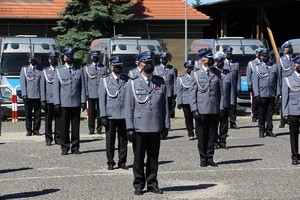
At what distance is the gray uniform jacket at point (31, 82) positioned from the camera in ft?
72.2

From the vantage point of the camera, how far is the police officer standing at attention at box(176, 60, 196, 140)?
20.7 metres

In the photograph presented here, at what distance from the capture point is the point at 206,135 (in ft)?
50.9

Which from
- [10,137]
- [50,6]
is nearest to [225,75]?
[10,137]

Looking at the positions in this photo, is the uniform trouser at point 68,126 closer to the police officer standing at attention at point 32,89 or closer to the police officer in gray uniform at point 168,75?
the police officer in gray uniform at point 168,75

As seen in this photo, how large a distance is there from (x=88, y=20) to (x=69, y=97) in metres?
24.3

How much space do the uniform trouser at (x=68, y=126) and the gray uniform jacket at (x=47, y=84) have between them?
1637 mm

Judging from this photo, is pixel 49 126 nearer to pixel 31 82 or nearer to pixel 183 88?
pixel 31 82

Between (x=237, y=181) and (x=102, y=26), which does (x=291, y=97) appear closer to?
(x=237, y=181)

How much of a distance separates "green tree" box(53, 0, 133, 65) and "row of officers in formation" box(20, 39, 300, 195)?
18.8 metres

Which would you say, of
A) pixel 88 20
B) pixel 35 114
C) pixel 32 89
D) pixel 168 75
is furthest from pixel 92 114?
pixel 88 20

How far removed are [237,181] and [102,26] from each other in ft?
96.5

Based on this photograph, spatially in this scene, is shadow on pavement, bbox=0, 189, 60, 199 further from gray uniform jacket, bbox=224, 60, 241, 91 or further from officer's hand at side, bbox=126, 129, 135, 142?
gray uniform jacket, bbox=224, 60, 241, 91

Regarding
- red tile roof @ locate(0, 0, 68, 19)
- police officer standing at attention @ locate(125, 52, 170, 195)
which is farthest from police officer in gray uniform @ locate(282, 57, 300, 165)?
red tile roof @ locate(0, 0, 68, 19)

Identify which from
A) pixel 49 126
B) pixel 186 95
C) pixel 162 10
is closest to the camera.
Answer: pixel 49 126
